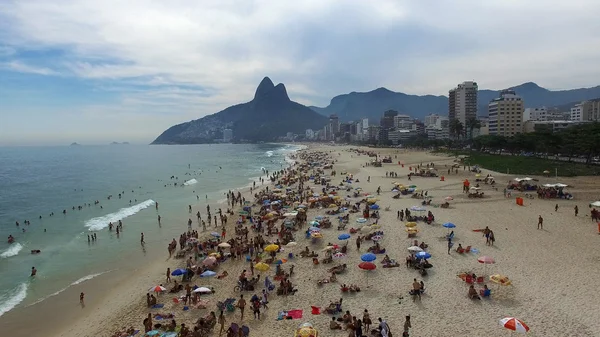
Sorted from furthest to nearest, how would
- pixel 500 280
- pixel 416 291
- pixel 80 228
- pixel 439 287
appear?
pixel 80 228, pixel 439 287, pixel 500 280, pixel 416 291

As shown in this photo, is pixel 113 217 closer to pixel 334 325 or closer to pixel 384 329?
pixel 334 325

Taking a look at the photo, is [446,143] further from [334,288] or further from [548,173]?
[334,288]

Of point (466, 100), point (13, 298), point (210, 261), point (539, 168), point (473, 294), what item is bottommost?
point (13, 298)

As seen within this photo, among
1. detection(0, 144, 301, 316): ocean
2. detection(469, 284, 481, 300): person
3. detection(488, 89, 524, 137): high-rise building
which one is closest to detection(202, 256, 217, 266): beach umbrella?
detection(0, 144, 301, 316): ocean

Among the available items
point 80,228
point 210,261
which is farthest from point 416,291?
point 80,228

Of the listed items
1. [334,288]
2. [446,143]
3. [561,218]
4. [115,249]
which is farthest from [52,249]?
[446,143]

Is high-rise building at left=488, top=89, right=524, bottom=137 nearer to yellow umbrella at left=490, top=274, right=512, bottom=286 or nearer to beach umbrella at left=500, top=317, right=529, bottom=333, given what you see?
yellow umbrella at left=490, top=274, right=512, bottom=286

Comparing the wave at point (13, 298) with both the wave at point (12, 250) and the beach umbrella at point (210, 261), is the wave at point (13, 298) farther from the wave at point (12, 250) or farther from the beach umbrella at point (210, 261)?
the beach umbrella at point (210, 261)
